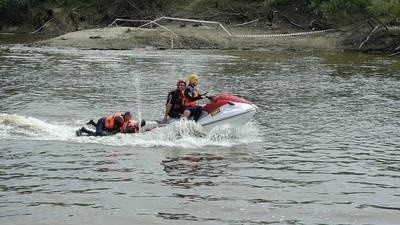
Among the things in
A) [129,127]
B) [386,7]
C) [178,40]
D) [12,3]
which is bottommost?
[129,127]

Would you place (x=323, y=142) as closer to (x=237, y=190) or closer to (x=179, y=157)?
(x=179, y=157)

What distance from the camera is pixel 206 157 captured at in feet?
44.4

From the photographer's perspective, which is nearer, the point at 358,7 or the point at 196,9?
the point at 358,7

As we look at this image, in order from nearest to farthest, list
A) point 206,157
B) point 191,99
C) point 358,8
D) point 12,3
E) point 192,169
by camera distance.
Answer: point 192,169, point 206,157, point 191,99, point 358,8, point 12,3

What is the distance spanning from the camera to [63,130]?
54.9 ft

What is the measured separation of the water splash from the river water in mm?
25

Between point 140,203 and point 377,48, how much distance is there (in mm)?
34405

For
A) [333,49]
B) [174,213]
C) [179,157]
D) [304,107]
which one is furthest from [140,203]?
[333,49]

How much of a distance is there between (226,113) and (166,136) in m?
1.43

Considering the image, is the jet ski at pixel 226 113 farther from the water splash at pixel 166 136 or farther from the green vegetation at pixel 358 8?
the green vegetation at pixel 358 8

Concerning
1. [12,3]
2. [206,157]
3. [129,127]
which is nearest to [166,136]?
[129,127]

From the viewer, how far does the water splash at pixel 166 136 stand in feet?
49.2

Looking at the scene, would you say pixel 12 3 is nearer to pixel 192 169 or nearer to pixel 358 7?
pixel 358 7

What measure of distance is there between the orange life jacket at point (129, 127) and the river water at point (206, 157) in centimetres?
18
